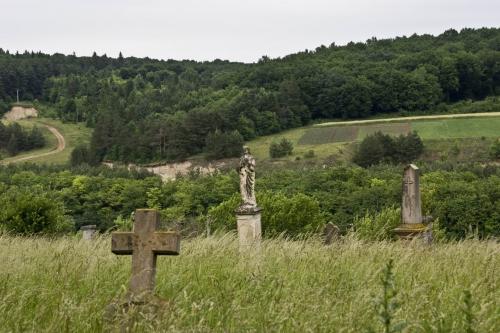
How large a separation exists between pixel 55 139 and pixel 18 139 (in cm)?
860

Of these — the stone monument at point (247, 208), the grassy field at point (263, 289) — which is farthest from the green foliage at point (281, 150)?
the grassy field at point (263, 289)

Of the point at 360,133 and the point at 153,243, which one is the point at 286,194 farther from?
the point at 153,243

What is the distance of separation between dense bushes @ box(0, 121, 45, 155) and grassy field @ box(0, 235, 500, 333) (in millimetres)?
127309

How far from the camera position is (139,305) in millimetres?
4488

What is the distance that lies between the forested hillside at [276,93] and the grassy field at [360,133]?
7769mm

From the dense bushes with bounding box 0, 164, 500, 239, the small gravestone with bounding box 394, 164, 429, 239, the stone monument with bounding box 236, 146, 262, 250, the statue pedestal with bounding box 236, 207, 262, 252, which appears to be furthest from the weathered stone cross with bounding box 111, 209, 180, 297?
the dense bushes with bounding box 0, 164, 500, 239

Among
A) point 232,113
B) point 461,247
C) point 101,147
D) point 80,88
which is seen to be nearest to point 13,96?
point 80,88

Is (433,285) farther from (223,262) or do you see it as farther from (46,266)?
(46,266)

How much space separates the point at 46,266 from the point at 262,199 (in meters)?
40.8

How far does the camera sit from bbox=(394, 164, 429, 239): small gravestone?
13.1 m

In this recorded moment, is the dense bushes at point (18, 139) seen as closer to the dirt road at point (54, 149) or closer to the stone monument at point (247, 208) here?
the dirt road at point (54, 149)

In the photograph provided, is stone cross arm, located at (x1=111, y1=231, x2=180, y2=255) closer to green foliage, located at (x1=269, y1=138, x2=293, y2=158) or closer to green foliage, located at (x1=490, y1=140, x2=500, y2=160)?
green foliage, located at (x1=490, y1=140, x2=500, y2=160)

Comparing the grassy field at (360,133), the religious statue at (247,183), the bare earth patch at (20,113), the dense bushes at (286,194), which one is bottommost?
the dense bushes at (286,194)

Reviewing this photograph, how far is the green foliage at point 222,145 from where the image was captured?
4309 inches
